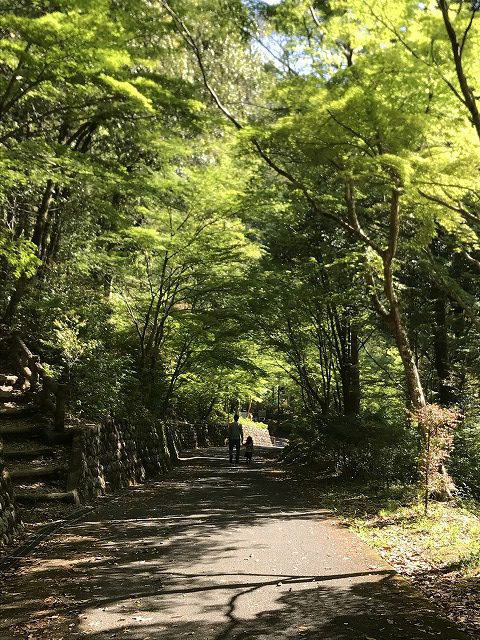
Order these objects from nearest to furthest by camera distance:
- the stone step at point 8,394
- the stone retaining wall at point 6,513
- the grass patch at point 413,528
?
the stone retaining wall at point 6,513, the grass patch at point 413,528, the stone step at point 8,394

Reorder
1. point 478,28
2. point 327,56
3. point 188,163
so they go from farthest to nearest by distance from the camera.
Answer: point 188,163 < point 327,56 < point 478,28

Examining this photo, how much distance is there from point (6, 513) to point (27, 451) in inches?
124

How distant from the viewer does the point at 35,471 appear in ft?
28.0

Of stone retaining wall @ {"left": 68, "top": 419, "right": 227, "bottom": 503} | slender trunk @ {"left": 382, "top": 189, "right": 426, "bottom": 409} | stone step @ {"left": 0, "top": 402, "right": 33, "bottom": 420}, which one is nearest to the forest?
slender trunk @ {"left": 382, "top": 189, "right": 426, "bottom": 409}

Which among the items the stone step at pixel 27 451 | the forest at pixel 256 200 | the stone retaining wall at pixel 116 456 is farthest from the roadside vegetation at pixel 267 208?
the stone step at pixel 27 451

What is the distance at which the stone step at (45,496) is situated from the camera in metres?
7.79

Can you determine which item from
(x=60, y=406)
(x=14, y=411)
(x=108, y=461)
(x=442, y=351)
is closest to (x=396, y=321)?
(x=442, y=351)

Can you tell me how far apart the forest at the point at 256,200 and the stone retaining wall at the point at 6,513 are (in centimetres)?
292

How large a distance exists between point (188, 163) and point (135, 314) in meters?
4.81

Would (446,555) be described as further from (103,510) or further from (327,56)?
(327,56)

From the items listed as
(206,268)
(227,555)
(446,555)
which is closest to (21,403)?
(206,268)

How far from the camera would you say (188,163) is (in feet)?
45.7

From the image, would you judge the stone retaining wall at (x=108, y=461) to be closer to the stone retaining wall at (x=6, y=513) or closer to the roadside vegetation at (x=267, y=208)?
the stone retaining wall at (x=6, y=513)

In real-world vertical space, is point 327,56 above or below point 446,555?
above
